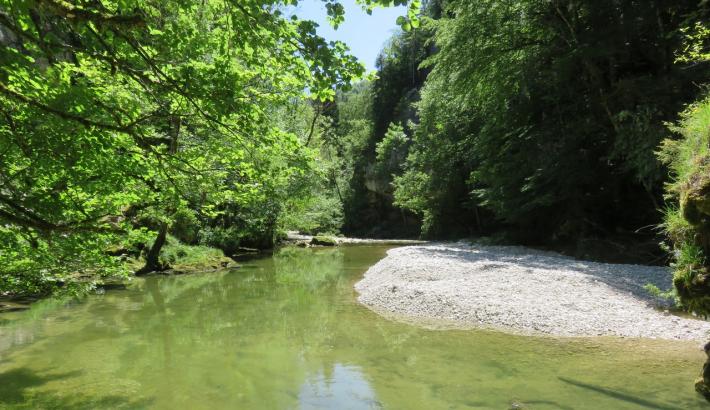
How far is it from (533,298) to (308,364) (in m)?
5.54

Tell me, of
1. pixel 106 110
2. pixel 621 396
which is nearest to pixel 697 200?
pixel 621 396

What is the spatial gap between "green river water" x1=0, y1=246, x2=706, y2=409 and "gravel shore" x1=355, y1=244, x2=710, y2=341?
0.64 m

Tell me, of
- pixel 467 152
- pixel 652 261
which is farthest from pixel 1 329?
pixel 467 152

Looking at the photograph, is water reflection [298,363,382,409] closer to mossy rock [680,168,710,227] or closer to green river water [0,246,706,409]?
green river water [0,246,706,409]

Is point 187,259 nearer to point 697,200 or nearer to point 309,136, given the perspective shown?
point 309,136

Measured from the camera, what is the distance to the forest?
4375 millimetres

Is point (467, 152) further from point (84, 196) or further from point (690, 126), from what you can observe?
point (84, 196)

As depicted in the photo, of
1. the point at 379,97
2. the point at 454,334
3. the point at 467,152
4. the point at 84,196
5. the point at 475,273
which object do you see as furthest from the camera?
the point at 379,97

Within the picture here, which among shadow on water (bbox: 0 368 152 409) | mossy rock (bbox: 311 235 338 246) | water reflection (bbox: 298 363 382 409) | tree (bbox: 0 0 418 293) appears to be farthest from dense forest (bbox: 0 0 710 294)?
water reflection (bbox: 298 363 382 409)

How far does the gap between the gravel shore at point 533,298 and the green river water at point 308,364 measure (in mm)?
637

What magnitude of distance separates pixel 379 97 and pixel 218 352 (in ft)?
156

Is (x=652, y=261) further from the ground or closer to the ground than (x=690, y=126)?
closer to the ground

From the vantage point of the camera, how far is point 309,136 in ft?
70.4

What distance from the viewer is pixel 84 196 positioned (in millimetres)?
5043
